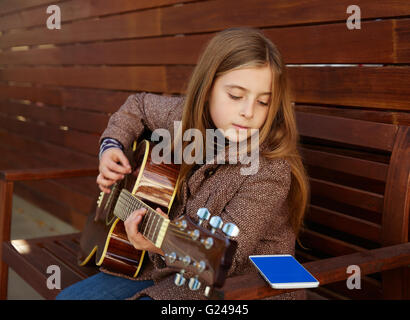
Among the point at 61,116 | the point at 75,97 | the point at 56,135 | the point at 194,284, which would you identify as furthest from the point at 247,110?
the point at 56,135

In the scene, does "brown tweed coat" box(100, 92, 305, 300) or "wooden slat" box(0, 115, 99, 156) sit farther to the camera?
"wooden slat" box(0, 115, 99, 156)

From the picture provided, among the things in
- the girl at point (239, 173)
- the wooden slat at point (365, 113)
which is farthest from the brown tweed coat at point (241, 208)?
the wooden slat at point (365, 113)

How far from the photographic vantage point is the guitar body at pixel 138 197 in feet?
6.59

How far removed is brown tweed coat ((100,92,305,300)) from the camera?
165 centimetres

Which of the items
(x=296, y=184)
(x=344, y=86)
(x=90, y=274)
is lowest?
(x=90, y=274)

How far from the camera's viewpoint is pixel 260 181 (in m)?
1.72

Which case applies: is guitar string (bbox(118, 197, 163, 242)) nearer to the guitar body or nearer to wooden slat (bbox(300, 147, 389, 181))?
the guitar body

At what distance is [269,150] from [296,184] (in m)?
0.17

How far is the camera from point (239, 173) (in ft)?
5.84

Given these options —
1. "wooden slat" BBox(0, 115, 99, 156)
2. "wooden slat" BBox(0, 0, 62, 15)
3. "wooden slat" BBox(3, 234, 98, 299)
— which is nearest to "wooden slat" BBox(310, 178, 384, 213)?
"wooden slat" BBox(3, 234, 98, 299)

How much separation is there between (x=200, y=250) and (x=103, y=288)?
0.81 meters

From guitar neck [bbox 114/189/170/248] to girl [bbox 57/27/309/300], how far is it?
0.12ft
